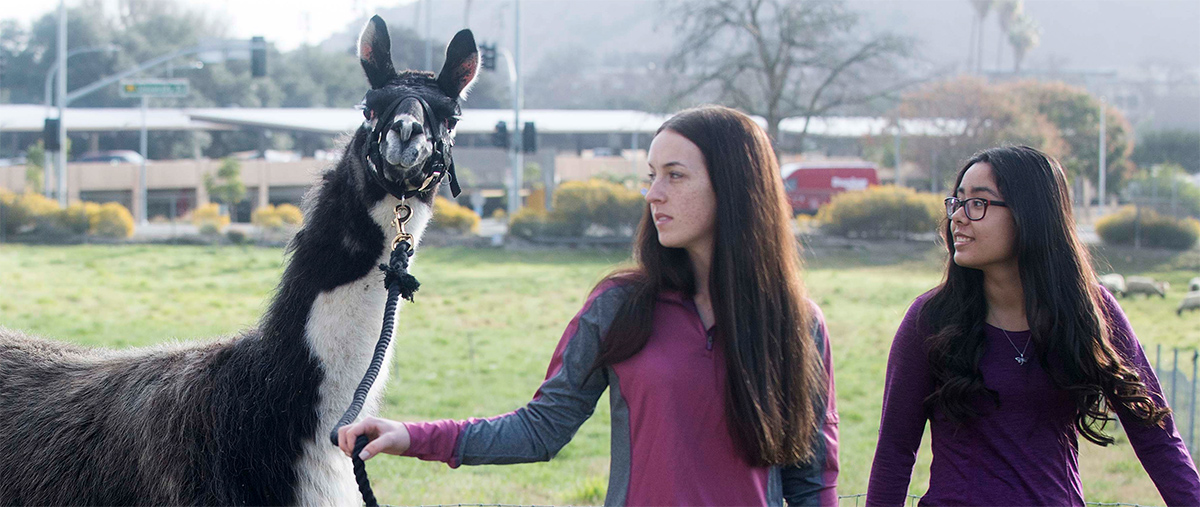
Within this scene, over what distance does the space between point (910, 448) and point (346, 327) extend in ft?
5.59

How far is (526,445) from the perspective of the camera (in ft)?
8.61

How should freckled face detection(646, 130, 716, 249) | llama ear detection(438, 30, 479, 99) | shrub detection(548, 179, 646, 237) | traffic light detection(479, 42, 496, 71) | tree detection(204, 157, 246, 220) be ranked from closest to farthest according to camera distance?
freckled face detection(646, 130, 716, 249) → llama ear detection(438, 30, 479, 99) → traffic light detection(479, 42, 496, 71) → shrub detection(548, 179, 646, 237) → tree detection(204, 157, 246, 220)

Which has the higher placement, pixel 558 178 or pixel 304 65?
pixel 304 65

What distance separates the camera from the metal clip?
9.95ft

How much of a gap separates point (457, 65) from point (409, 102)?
12.9 inches

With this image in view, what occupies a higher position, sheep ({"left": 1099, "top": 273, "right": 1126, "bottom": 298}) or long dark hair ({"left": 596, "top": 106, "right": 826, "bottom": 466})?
long dark hair ({"left": 596, "top": 106, "right": 826, "bottom": 466})

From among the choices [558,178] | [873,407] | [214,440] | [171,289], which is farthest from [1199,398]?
[558,178]

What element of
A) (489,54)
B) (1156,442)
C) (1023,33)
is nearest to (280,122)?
(489,54)

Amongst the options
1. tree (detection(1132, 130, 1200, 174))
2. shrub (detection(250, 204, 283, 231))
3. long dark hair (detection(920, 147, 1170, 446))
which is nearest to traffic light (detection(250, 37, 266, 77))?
shrub (detection(250, 204, 283, 231))

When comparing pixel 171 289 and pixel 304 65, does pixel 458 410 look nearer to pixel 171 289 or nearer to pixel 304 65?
pixel 171 289

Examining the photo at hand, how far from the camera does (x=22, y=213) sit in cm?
2766

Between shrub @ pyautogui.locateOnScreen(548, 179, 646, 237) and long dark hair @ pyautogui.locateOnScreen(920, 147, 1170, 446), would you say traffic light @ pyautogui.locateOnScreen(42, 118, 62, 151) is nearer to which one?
shrub @ pyautogui.locateOnScreen(548, 179, 646, 237)

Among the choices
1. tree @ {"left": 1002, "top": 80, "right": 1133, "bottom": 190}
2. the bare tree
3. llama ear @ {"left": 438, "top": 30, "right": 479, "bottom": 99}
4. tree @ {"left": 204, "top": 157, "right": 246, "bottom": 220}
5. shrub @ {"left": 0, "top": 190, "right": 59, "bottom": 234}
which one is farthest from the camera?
tree @ {"left": 1002, "top": 80, "right": 1133, "bottom": 190}

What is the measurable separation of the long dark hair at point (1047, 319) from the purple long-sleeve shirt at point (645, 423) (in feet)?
2.09
